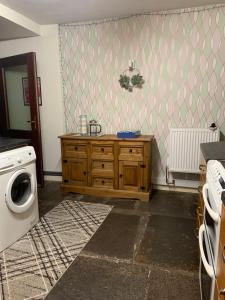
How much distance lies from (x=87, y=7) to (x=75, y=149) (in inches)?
69.0

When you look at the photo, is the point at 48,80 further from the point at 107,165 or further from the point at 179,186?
the point at 179,186

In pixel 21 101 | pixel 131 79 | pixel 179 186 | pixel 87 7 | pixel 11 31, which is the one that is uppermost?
pixel 87 7

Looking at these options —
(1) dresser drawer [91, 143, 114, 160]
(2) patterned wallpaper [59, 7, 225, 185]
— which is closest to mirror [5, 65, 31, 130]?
(2) patterned wallpaper [59, 7, 225, 185]

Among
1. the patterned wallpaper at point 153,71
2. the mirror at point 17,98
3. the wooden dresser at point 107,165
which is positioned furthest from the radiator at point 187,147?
the mirror at point 17,98

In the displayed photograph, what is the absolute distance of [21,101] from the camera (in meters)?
3.71

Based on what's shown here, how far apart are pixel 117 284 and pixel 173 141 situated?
1968 millimetres

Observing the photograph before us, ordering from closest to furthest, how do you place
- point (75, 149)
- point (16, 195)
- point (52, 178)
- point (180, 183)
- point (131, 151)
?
1. point (16, 195)
2. point (131, 151)
3. point (75, 149)
4. point (180, 183)
5. point (52, 178)

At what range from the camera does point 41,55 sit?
356 centimetres

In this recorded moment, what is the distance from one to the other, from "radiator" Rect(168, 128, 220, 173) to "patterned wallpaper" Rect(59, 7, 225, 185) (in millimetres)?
187

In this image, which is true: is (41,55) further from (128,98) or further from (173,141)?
(173,141)

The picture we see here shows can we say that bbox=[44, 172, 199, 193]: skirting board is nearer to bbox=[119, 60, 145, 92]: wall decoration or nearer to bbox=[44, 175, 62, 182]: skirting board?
bbox=[119, 60, 145, 92]: wall decoration

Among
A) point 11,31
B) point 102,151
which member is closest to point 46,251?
point 102,151

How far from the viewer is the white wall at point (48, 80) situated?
138 inches

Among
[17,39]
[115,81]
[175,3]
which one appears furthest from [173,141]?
[17,39]
